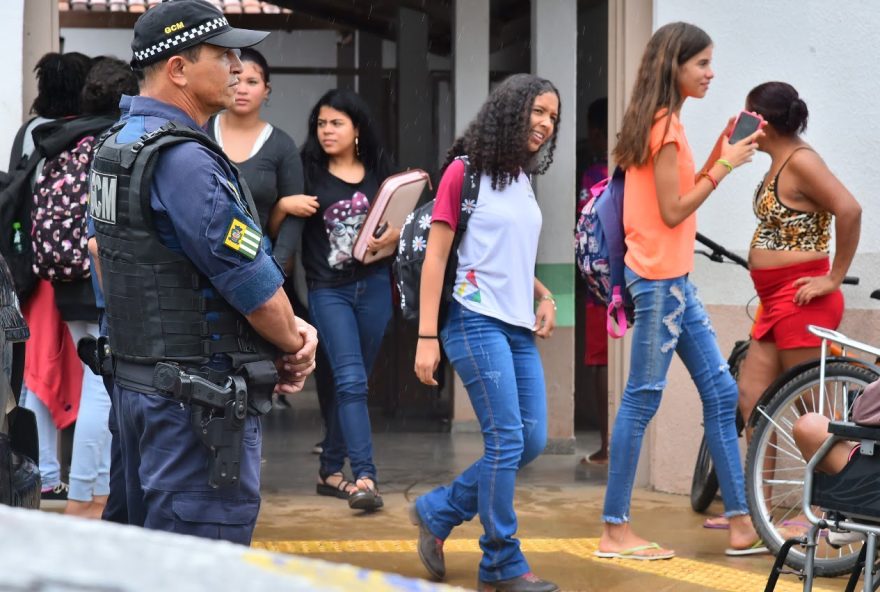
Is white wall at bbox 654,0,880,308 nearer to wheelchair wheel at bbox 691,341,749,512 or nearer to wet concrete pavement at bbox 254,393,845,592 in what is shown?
wheelchair wheel at bbox 691,341,749,512

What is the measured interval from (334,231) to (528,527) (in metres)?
1.70

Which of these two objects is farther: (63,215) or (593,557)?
(63,215)

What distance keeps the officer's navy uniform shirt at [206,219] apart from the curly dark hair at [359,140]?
3608 millimetres

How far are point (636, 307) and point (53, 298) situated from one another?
267 cm

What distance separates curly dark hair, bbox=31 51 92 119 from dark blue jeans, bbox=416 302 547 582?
2.39 meters

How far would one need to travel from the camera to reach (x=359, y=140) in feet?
23.4

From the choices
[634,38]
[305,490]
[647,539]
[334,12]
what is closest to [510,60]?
[334,12]

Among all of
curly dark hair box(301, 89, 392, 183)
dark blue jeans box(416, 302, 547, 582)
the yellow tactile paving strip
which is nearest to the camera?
dark blue jeans box(416, 302, 547, 582)

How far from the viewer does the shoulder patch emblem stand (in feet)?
11.0

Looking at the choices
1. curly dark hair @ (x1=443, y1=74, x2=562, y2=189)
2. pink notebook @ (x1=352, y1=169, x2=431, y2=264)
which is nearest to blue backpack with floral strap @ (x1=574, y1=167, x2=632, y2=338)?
curly dark hair @ (x1=443, y1=74, x2=562, y2=189)

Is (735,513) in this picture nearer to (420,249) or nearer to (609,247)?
(609,247)

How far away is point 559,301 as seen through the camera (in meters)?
8.89

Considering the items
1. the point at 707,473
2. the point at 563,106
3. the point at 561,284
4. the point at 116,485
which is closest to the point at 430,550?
the point at 116,485

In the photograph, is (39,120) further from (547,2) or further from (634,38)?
(547,2)
